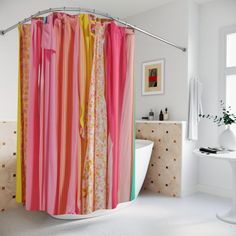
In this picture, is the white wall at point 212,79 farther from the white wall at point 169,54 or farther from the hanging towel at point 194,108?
the white wall at point 169,54

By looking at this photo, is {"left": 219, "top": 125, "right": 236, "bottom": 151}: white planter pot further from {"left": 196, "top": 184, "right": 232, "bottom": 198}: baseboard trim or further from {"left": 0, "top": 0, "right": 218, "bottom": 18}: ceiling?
{"left": 0, "top": 0, "right": 218, "bottom": 18}: ceiling

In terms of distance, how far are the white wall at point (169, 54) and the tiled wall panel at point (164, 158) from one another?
9.4 inches

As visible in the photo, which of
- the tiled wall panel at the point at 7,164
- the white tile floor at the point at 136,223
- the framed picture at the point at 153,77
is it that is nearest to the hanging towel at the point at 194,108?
the framed picture at the point at 153,77

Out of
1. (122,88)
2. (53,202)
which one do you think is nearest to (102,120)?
(122,88)

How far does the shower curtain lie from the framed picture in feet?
5.82

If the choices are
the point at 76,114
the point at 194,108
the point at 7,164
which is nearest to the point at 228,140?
the point at 194,108

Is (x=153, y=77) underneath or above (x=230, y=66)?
underneath

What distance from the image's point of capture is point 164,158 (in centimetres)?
371

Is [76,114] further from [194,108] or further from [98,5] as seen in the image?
[98,5]

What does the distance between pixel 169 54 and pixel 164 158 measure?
1463 mm

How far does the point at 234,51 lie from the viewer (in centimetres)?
360

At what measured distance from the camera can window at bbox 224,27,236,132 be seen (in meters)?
3.56

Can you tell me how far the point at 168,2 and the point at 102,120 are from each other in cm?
249

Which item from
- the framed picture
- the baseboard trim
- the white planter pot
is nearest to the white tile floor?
the baseboard trim
